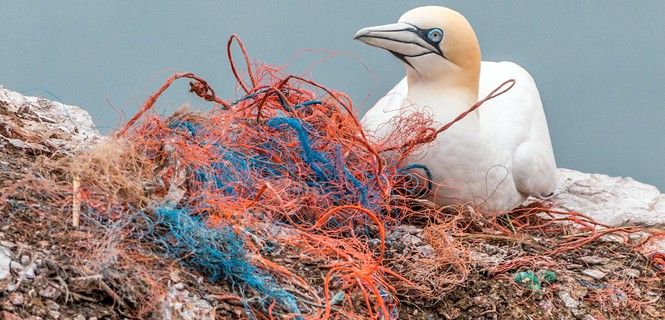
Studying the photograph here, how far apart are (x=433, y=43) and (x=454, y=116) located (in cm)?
47

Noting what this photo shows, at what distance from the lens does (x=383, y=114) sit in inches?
341

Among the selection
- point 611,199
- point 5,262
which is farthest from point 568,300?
point 611,199

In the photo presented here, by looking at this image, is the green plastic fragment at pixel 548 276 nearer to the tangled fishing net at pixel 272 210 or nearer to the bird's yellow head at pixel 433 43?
the tangled fishing net at pixel 272 210

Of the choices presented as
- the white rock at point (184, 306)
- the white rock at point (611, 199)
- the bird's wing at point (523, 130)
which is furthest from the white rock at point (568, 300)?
the white rock at point (611, 199)

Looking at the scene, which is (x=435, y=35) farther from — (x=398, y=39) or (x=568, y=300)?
(x=568, y=300)

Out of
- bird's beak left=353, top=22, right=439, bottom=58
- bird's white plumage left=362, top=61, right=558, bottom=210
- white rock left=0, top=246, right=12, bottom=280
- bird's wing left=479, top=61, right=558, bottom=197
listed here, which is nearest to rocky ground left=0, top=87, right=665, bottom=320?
white rock left=0, top=246, right=12, bottom=280

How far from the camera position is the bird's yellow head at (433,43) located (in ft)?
26.7

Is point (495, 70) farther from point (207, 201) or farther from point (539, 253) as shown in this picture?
point (207, 201)

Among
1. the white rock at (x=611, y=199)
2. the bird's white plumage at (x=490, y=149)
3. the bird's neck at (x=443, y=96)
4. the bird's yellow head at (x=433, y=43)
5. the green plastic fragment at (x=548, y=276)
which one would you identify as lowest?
the white rock at (x=611, y=199)

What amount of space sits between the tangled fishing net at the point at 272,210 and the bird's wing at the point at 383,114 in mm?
113

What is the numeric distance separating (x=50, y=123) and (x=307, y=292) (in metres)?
2.61

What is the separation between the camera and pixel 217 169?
738 centimetres

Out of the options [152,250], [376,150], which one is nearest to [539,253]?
[376,150]

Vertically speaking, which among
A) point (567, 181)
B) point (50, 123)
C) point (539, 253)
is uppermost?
point (50, 123)
